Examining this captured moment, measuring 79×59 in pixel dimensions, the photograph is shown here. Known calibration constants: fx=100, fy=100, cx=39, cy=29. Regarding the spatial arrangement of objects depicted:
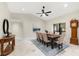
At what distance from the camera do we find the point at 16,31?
286 centimetres

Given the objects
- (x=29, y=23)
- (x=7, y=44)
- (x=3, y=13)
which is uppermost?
(x=3, y=13)

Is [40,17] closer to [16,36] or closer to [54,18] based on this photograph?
[54,18]

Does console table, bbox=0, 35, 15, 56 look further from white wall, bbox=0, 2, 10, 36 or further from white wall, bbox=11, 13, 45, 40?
white wall, bbox=0, 2, 10, 36

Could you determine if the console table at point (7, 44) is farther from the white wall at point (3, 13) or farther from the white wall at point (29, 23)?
the white wall at point (3, 13)

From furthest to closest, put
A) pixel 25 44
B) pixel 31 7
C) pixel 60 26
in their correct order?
pixel 25 44 < pixel 60 26 < pixel 31 7

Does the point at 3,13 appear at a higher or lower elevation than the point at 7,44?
higher

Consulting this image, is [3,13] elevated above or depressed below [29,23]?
above

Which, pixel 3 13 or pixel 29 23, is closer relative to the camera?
pixel 29 23

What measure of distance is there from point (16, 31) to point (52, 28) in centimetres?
107

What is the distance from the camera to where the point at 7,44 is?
297 cm

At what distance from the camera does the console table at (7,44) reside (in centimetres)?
278

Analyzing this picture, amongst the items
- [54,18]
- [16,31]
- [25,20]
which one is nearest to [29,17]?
[25,20]

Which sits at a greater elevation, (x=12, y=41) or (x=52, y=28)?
(x=52, y=28)

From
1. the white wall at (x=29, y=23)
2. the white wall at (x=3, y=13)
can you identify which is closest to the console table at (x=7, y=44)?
the white wall at (x=29, y=23)
